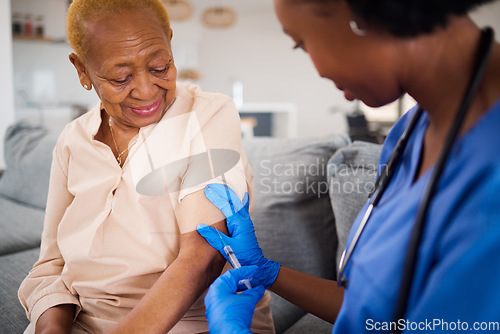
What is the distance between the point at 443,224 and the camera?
47cm

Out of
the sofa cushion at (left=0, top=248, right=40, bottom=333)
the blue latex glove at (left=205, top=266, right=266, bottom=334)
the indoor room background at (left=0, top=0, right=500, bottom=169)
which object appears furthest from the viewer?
the indoor room background at (left=0, top=0, right=500, bottom=169)

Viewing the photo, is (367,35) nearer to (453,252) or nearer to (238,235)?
(453,252)

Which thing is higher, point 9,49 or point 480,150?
point 480,150

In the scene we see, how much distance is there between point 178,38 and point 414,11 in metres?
7.90

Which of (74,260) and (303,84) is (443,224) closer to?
(74,260)

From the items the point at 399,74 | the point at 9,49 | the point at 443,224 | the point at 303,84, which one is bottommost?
the point at 303,84

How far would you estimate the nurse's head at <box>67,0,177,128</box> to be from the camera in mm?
834

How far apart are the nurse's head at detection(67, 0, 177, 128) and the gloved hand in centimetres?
25

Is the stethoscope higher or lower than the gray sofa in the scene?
higher

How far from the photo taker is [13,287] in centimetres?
138

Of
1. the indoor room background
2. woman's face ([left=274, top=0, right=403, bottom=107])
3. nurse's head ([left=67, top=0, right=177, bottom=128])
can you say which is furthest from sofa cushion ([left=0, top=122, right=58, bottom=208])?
the indoor room background

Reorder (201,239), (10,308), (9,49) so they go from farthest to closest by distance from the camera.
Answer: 1. (9,49)
2. (10,308)
3. (201,239)

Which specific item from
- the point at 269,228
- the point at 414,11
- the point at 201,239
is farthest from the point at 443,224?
the point at 269,228

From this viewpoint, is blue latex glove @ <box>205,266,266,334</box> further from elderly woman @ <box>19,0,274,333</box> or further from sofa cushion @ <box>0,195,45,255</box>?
sofa cushion @ <box>0,195,45,255</box>
